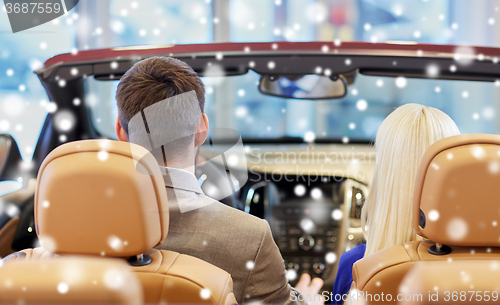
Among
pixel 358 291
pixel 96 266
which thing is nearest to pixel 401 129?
pixel 358 291

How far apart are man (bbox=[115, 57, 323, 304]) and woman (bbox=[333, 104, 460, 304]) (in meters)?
0.34

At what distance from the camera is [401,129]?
126 cm

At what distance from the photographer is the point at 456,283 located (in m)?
0.89

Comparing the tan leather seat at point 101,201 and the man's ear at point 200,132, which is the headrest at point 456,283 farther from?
the man's ear at point 200,132

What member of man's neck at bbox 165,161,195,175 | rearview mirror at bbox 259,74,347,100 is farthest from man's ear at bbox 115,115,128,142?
rearview mirror at bbox 259,74,347,100

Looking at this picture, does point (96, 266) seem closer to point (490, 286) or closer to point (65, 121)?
point (490, 286)

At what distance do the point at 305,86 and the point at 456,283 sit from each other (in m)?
1.21

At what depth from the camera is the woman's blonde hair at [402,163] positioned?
123 cm

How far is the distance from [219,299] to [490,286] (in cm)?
59

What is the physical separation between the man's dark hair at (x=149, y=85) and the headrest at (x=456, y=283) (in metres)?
0.82

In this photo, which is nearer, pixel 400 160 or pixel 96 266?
pixel 96 266

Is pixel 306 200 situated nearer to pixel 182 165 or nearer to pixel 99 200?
pixel 182 165

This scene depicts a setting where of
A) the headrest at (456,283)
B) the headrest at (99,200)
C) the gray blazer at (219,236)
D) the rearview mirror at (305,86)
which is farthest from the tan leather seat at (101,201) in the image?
the rearview mirror at (305,86)

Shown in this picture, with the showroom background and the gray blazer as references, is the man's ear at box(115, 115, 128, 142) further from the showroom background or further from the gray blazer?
the showroom background
